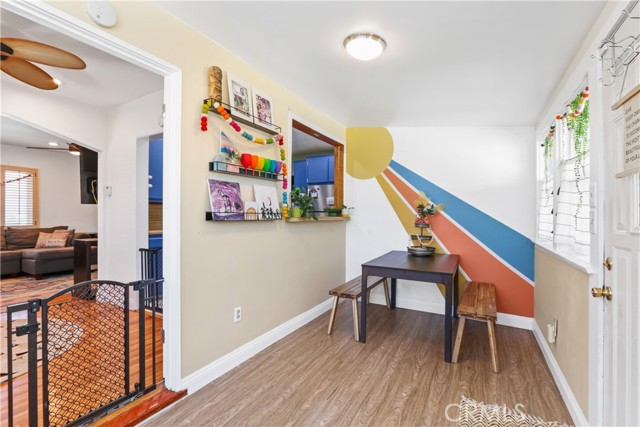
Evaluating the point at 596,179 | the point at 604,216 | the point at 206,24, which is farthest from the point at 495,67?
the point at 206,24

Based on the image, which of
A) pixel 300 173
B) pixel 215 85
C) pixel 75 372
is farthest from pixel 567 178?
pixel 300 173

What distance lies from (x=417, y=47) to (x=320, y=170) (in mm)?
3073

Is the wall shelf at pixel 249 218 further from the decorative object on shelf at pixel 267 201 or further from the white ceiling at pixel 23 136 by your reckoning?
the white ceiling at pixel 23 136

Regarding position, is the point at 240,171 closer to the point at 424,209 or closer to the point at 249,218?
the point at 249,218

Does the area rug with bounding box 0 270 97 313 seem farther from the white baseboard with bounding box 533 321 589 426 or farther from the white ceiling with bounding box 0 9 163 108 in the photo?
the white baseboard with bounding box 533 321 589 426

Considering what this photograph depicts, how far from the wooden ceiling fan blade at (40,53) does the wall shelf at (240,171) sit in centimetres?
113

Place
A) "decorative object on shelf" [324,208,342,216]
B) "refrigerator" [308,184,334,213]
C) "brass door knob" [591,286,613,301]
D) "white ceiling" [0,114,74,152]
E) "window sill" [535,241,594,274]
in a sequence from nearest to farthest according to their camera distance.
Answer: "brass door knob" [591,286,613,301] → "window sill" [535,241,594,274] → "decorative object on shelf" [324,208,342,216] → "refrigerator" [308,184,334,213] → "white ceiling" [0,114,74,152]

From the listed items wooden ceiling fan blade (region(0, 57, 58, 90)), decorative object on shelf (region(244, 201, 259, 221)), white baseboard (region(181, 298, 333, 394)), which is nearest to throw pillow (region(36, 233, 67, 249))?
wooden ceiling fan blade (region(0, 57, 58, 90))

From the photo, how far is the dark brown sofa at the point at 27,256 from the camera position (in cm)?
520

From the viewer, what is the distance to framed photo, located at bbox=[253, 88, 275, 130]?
244 cm

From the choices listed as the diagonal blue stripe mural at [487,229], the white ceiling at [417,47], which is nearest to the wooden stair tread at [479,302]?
the diagonal blue stripe mural at [487,229]

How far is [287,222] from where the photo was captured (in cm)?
291

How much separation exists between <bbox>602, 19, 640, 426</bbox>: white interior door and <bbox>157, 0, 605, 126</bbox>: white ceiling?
60 centimetres

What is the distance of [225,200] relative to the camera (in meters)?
2.20
